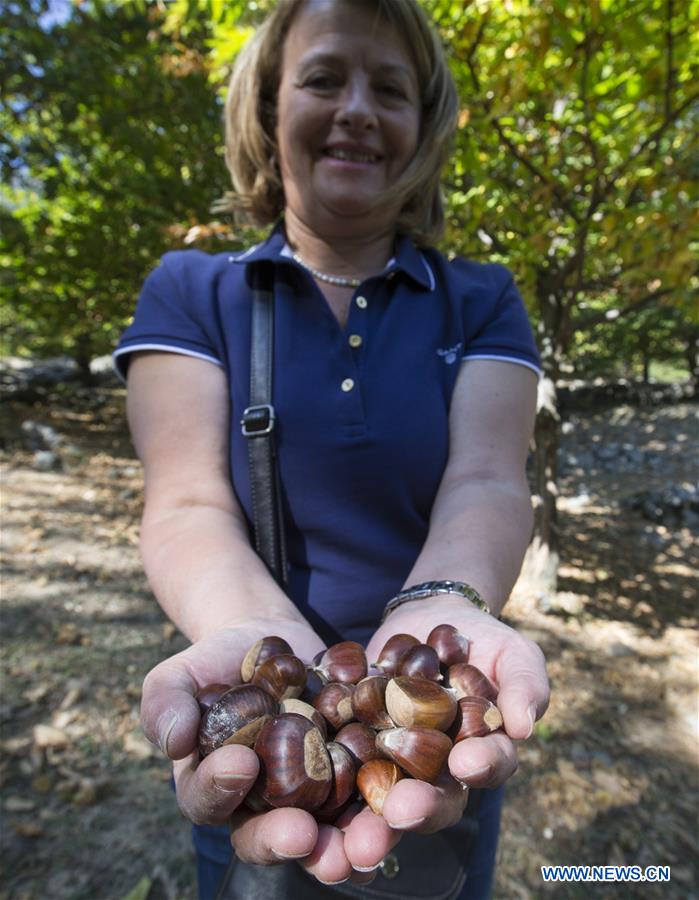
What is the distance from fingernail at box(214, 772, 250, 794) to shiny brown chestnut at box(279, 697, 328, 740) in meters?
0.25

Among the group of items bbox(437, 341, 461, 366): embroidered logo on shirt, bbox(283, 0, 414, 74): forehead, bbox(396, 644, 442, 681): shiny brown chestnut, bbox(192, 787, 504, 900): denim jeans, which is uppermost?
bbox(283, 0, 414, 74): forehead

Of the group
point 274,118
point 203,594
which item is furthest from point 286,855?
point 274,118

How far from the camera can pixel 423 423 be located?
1653mm

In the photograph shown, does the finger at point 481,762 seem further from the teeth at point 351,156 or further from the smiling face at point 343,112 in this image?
the teeth at point 351,156

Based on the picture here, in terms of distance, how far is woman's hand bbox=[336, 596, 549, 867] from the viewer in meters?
Result: 0.98

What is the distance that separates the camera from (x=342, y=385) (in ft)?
5.32

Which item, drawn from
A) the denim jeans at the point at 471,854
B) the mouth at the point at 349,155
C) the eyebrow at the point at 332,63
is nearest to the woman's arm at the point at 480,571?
the denim jeans at the point at 471,854

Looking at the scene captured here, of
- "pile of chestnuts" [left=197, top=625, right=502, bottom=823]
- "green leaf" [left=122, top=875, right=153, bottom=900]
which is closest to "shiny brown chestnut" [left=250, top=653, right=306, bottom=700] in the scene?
"pile of chestnuts" [left=197, top=625, right=502, bottom=823]

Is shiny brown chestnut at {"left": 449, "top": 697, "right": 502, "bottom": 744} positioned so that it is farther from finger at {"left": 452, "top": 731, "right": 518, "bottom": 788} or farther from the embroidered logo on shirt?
the embroidered logo on shirt

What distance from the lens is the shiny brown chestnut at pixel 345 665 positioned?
4.27ft

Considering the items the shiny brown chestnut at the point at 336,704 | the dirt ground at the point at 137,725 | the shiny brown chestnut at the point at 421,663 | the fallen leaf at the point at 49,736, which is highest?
the shiny brown chestnut at the point at 421,663

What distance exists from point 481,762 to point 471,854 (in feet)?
2.43

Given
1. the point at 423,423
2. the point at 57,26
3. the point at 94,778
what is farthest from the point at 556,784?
the point at 57,26

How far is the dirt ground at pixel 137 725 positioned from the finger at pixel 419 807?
1.82 m
